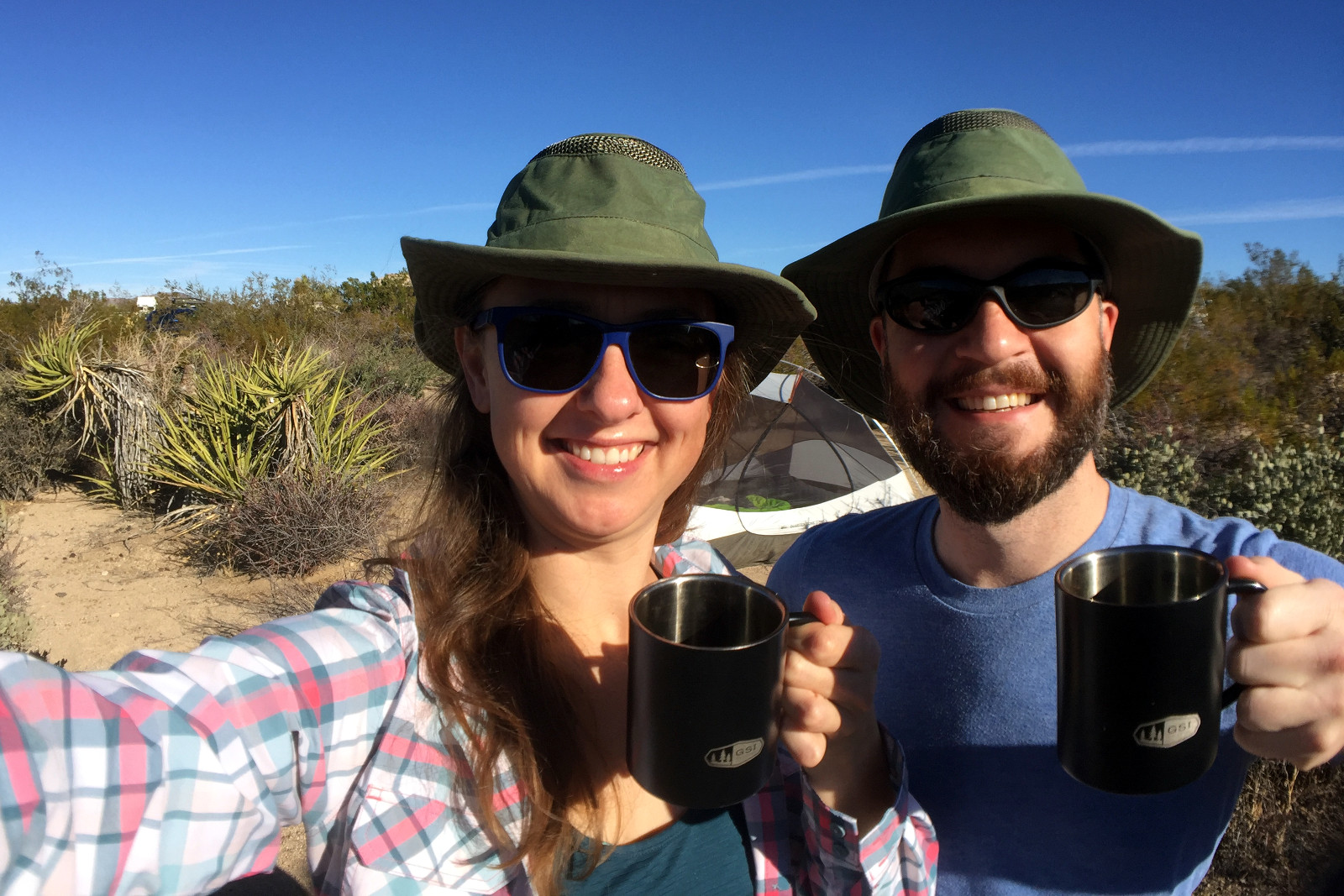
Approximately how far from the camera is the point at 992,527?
4.85ft

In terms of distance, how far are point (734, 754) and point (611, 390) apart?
601 millimetres

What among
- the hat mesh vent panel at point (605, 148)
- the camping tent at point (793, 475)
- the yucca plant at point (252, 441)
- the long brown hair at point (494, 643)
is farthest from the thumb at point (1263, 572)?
the yucca plant at point (252, 441)

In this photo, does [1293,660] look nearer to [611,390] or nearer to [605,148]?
[611,390]

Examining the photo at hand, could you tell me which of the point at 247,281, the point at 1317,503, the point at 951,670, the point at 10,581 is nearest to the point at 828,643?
the point at 951,670

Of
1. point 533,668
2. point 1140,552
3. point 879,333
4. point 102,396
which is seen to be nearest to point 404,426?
point 102,396

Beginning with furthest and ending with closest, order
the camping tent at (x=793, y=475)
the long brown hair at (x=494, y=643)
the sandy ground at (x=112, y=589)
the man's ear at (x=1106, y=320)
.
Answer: the camping tent at (x=793, y=475) < the sandy ground at (x=112, y=589) < the man's ear at (x=1106, y=320) < the long brown hair at (x=494, y=643)

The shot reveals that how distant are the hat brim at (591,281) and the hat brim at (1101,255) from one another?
263 mm

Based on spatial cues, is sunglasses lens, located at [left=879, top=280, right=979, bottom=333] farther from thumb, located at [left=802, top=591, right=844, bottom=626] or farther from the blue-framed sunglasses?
thumb, located at [left=802, top=591, right=844, bottom=626]

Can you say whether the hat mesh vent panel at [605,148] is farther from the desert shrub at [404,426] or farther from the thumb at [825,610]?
the desert shrub at [404,426]

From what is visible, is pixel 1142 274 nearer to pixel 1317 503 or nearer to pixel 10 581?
pixel 1317 503

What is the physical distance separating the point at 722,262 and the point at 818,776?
33.5 inches

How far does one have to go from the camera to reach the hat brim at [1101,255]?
4.68ft

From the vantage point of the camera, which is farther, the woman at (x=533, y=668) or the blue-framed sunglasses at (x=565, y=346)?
the blue-framed sunglasses at (x=565, y=346)

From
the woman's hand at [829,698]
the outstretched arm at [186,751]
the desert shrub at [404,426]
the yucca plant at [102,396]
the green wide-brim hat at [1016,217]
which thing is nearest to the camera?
the outstretched arm at [186,751]
